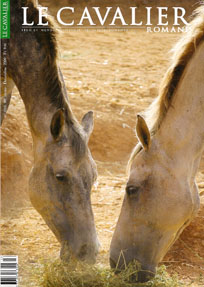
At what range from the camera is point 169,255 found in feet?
13.9

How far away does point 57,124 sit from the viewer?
3.61 metres

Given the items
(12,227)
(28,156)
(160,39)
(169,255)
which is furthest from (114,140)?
(160,39)

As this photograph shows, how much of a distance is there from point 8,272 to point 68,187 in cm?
72

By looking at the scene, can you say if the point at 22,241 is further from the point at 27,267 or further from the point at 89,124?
the point at 89,124

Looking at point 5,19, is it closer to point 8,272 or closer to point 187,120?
point 187,120

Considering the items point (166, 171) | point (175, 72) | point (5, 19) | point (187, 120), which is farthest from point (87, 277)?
point (5, 19)

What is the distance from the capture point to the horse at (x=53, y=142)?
11.7 ft

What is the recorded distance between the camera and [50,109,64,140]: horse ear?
3.54 m

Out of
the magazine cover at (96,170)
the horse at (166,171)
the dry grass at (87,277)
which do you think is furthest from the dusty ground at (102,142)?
the horse at (166,171)

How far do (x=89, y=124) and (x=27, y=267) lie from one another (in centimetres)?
109

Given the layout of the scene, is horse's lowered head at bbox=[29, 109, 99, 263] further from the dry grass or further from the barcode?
the barcode

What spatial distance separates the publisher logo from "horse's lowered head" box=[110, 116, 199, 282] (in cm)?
132

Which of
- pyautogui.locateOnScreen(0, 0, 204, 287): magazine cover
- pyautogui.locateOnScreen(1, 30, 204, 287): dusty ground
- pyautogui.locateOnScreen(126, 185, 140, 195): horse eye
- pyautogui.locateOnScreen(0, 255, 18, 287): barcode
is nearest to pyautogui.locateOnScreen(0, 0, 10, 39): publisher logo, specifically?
pyautogui.locateOnScreen(0, 0, 204, 287): magazine cover

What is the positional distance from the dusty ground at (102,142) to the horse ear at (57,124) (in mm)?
924
